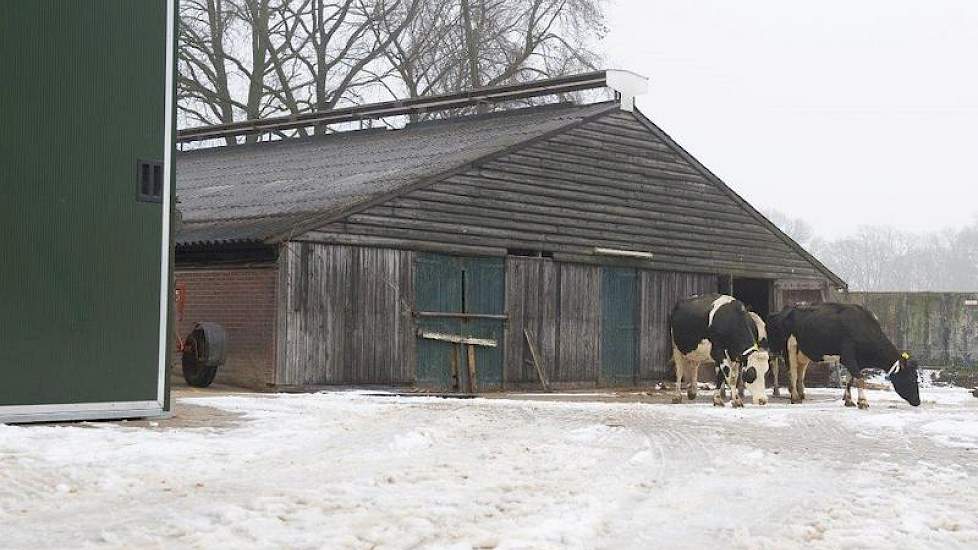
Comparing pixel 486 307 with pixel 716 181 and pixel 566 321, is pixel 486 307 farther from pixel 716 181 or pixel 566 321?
pixel 716 181

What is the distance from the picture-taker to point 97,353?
14461 millimetres

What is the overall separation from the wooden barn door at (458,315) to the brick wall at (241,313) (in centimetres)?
264

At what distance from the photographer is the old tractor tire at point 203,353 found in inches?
832

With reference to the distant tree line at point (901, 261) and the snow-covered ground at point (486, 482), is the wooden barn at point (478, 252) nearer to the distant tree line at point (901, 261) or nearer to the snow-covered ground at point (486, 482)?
the snow-covered ground at point (486, 482)

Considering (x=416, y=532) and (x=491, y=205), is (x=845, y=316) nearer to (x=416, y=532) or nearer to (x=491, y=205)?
(x=491, y=205)

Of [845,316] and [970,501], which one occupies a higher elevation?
[845,316]

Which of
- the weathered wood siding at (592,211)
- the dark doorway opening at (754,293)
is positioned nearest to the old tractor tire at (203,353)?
the weathered wood siding at (592,211)

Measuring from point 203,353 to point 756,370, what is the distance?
8.70 m

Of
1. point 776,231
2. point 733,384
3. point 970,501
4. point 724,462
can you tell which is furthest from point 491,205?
point 970,501

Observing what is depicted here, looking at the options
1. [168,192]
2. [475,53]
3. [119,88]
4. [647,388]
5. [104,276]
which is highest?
[475,53]

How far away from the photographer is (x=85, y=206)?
1434cm

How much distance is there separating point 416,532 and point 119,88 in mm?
8344

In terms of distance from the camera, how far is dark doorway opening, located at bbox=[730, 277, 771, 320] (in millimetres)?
29828

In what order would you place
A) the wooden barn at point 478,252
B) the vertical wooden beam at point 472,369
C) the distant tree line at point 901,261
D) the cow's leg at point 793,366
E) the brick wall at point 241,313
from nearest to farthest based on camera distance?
the brick wall at point 241,313, the wooden barn at point 478,252, the cow's leg at point 793,366, the vertical wooden beam at point 472,369, the distant tree line at point 901,261
